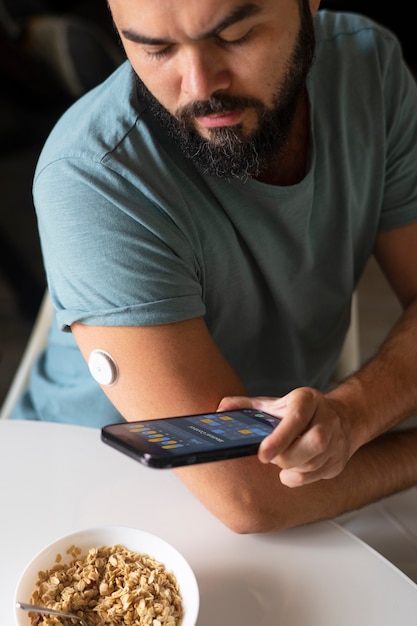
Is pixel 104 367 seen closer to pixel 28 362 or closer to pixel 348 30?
pixel 28 362

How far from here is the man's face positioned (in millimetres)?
1010

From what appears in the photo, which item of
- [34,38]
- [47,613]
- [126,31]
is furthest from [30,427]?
[34,38]

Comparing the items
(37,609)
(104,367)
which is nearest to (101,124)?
(104,367)

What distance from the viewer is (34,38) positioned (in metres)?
3.13

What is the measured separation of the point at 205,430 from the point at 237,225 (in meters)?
0.38

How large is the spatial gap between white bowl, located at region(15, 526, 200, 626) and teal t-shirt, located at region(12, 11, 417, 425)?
0.26m

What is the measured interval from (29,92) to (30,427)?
2.38 meters

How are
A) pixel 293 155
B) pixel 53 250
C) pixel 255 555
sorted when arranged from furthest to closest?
pixel 293 155 < pixel 53 250 < pixel 255 555

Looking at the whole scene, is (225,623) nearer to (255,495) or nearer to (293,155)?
(255,495)

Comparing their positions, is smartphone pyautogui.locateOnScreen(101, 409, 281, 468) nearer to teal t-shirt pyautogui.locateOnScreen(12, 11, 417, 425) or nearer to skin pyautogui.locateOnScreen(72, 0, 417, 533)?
skin pyautogui.locateOnScreen(72, 0, 417, 533)

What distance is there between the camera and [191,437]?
2.89ft

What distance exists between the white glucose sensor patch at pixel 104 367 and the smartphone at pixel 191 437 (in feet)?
0.52

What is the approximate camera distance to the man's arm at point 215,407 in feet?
3.34

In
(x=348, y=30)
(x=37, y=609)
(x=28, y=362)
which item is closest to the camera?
(x=37, y=609)
